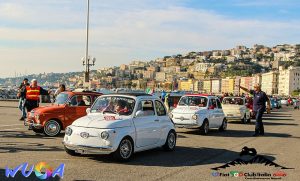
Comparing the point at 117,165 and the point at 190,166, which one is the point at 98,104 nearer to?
the point at 117,165

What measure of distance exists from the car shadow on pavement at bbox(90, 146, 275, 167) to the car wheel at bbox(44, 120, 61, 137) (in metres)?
4.20

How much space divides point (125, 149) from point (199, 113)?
8.65 metres

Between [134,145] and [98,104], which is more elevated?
[98,104]

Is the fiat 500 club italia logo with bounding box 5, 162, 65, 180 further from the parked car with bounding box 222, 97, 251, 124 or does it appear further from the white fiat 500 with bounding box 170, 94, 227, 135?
the parked car with bounding box 222, 97, 251, 124

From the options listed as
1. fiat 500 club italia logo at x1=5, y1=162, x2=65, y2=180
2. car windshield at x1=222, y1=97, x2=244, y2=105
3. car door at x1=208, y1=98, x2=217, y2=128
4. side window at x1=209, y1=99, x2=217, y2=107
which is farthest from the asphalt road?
car windshield at x1=222, y1=97, x2=244, y2=105

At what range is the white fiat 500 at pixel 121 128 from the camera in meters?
10.4

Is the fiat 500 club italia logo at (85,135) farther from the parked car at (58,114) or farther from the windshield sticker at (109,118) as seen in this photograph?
the parked car at (58,114)

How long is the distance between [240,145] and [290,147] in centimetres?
162

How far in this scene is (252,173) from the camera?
9.95 meters

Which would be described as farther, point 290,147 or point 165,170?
point 290,147

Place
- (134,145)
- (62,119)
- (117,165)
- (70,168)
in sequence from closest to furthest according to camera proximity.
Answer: (70,168) < (117,165) < (134,145) < (62,119)

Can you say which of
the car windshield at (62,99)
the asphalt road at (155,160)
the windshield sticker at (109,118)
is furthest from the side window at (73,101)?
the windshield sticker at (109,118)

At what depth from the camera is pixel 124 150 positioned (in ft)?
35.2

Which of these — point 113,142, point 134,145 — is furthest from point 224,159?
point 113,142
